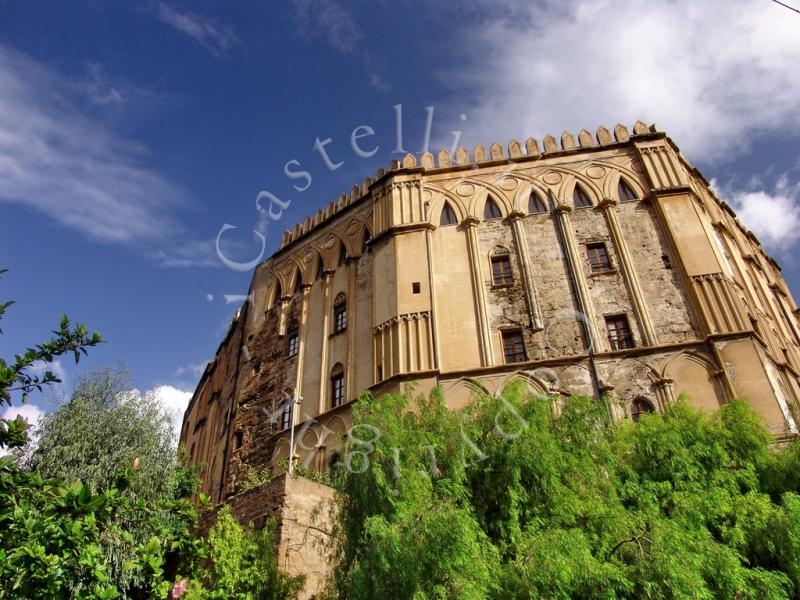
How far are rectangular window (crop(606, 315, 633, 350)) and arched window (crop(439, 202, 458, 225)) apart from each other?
553 cm

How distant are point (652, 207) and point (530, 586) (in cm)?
1342

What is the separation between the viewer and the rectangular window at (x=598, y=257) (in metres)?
17.2

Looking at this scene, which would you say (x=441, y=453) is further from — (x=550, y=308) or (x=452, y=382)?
(x=550, y=308)

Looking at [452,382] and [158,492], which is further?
[452,382]

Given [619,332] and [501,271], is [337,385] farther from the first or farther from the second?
[619,332]

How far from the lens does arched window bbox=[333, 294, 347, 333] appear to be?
19016mm

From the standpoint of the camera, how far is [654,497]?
31.1 feet

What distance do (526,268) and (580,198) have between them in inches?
125

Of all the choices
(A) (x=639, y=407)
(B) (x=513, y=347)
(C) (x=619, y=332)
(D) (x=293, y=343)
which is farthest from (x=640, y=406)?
(D) (x=293, y=343)

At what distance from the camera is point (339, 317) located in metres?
19.3

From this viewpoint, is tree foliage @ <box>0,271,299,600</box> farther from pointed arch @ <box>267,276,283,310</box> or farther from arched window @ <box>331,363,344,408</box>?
pointed arch @ <box>267,276,283,310</box>

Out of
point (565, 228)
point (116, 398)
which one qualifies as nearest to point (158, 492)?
point (116, 398)

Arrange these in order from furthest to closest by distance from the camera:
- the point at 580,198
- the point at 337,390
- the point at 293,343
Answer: the point at 293,343, the point at 580,198, the point at 337,390

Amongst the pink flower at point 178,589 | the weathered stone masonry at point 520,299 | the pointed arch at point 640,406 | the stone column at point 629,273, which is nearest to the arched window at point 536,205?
the weathered stone masonry at point 520,299
